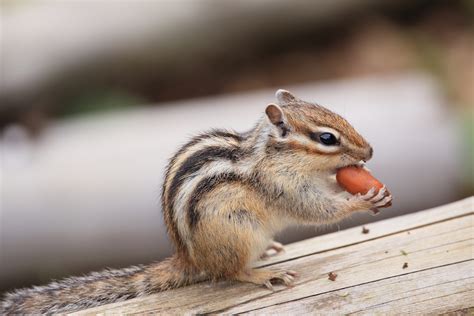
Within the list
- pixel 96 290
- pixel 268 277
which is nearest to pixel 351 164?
pixel 268 277

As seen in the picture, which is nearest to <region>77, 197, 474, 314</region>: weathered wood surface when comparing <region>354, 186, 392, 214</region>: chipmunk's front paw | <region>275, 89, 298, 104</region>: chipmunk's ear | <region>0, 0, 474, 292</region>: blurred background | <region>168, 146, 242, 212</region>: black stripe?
<region>354, 186, 392, 214</region>: chipmunk's front paw

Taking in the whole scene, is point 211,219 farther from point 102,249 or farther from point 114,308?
point 102,249

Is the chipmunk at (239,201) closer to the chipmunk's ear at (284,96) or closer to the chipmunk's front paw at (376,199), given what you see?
the chipmunk's front paw at (376,199)

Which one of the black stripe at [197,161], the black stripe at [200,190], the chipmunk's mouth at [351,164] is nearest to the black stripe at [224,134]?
the black stripe at [197,161]

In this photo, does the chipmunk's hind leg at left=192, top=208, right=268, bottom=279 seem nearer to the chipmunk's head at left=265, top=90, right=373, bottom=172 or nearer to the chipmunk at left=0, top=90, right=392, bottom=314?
the chipmunk at left=0, top=90, right=392, bottom=314

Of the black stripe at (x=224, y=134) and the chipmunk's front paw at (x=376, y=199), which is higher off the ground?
the black stripe at (x=224, y=134)

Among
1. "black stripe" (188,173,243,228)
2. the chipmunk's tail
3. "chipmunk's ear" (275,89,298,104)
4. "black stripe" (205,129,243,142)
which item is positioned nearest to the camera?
"black stripe" (188,173,243,228)

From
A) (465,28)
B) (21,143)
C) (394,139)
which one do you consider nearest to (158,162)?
(21,143)
